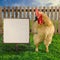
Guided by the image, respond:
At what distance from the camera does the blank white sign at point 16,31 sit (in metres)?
10.2

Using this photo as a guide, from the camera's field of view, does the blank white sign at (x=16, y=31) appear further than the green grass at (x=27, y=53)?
Yes

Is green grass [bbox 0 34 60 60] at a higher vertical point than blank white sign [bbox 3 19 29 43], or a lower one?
lower

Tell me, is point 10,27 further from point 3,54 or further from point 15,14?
point 15,14

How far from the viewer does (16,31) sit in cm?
1019

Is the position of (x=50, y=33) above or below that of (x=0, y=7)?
below

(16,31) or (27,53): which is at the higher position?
(16,31)

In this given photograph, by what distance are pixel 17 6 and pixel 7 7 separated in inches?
21.9

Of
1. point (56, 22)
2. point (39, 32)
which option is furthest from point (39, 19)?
point (56, 22)

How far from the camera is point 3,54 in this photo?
10.2 metres

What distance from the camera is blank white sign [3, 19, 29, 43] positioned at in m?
10.2

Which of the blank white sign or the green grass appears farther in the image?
the blank white sign

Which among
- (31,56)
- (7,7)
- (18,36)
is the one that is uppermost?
(7,7)

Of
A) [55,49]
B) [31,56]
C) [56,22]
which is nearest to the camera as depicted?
[31,56]

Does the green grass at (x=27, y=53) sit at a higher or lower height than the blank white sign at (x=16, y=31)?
lower
